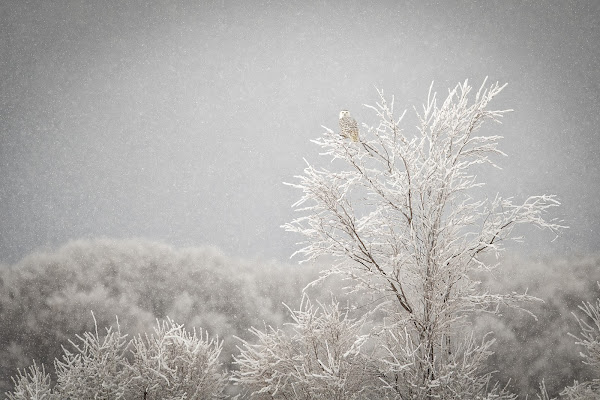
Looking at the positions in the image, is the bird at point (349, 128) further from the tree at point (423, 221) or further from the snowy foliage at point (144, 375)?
the snowy foliage at point (144, 375)

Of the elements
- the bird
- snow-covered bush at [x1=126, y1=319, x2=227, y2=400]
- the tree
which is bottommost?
snow-covered bush at [x1=126, y1=319, x2=227, y2=400]

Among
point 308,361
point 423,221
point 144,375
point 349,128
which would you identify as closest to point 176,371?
point 144,375

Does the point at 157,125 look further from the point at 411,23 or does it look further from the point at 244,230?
the point at 411,23

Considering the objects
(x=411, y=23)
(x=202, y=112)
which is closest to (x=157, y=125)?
(x=202, y=112)

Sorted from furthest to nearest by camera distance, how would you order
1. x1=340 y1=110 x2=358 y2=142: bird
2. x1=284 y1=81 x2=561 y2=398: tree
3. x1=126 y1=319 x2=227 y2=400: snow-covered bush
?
x1=126 y1=319 x2=227 y2=400: snow-covered bush, x1=340 y1=110 x2=358 y2=142: bird, x1=284 y1=81 x2=561 y2=398: tree

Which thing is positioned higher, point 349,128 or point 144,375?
point 349,128

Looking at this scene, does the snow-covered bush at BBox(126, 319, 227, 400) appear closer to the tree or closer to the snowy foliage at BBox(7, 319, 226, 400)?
the snowy foliage at BBox(7, 319, 226, 400)

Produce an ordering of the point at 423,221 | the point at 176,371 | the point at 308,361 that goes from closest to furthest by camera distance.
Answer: the point at 423,221
the point at 308,361
the point at 176,371

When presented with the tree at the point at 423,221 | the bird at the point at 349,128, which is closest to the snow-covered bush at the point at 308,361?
the tree at the point at 423,221

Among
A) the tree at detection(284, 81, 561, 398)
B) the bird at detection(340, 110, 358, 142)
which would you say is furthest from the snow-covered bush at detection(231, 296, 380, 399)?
the bird at detection(340, 110, 358, 142)

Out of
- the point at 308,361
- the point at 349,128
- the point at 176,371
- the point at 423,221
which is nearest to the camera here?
the point at 423,221

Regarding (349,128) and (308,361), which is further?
(308,361)

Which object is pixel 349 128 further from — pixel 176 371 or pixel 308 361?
pixel 176 371

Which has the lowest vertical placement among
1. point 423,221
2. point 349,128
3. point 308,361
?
point 308,361
